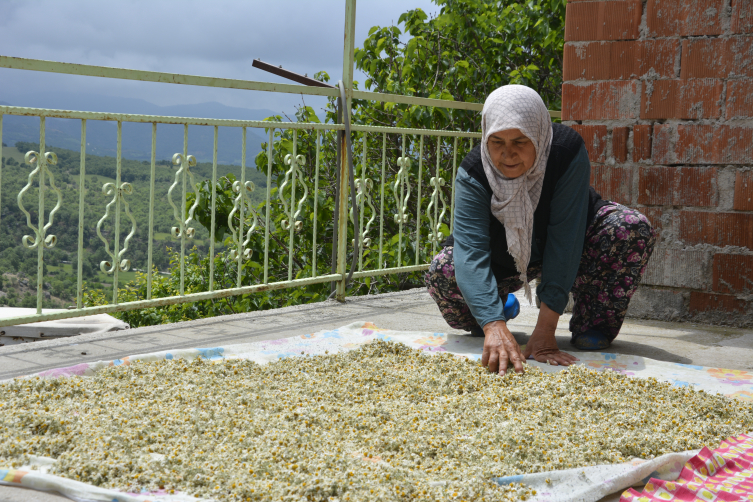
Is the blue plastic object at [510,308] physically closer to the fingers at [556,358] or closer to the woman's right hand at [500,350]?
the fingers at [556,358]

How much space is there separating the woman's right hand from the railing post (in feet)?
4.92

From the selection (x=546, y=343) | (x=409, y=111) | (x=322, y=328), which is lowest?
(x=322, y=328)

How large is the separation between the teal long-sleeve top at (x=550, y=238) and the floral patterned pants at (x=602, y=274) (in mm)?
197

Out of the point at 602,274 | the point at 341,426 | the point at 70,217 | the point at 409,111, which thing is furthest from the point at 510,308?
the point at 409,111

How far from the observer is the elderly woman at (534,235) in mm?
2145

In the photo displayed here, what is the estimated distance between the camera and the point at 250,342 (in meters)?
2.55

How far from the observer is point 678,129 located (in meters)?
3.01

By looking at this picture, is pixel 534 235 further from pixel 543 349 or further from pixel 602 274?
pixel 543 349

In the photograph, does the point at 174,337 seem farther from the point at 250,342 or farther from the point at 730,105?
the point at 730,105

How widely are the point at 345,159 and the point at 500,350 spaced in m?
1.65

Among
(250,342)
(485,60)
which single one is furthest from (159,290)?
(250,342)

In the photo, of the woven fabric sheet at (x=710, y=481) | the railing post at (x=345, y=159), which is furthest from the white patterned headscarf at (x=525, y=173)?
the railing post at (x=345, y=159)

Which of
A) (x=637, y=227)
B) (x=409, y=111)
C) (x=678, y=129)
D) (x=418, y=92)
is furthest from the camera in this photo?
(x=418, y=92)

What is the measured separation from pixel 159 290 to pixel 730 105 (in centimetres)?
684
